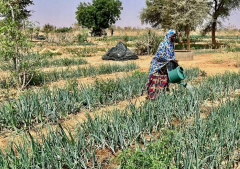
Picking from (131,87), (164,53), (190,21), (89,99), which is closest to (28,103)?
(89,99)

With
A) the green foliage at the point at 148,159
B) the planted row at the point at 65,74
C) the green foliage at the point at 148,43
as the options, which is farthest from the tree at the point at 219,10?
the green foliage at the point at 148,159

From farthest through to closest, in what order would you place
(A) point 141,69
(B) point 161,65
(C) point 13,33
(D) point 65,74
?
(A) point 141,69 < (D) point 65,74 < (C) point 13,33 < (B) point 161,65

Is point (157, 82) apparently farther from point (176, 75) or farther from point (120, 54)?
point (120, 54)

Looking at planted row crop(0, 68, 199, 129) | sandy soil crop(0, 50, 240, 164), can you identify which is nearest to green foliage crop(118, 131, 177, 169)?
sandy soil crop(0, 50, 240, 164)

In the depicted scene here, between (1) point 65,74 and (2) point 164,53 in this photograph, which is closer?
(2) point 164,53

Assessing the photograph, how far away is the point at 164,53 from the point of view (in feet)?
14.2

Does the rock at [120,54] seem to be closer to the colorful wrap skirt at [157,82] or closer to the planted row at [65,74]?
the planted row at [65,74]

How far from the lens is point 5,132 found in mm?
3568

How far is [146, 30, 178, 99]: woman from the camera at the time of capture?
170 inches

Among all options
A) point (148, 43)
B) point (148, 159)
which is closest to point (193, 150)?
point (148, 159)

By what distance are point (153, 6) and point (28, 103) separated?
24490 mm

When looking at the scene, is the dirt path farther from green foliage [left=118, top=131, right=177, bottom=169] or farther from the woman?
green foliage [left=118, top=131, right=177, bottom=169]

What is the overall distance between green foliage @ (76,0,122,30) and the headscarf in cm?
3554

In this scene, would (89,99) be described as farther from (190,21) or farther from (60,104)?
(190,21)
